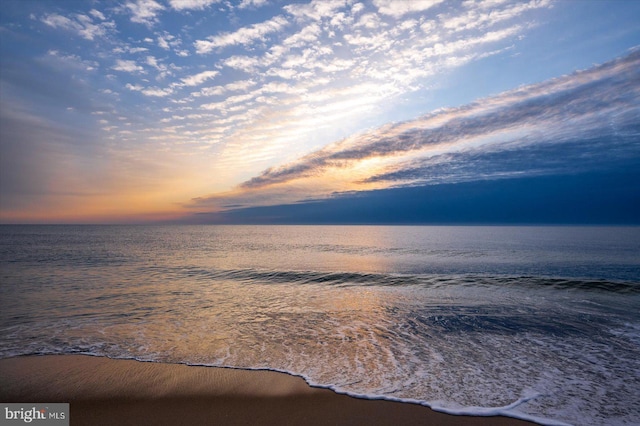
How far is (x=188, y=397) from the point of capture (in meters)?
6.50

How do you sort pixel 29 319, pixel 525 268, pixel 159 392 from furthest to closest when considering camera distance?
1. pixel 525 268
2. pixel 29 319
3. pixel 159 392

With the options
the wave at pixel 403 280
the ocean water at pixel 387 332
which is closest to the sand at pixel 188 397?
the ocean water at pixel 387 332

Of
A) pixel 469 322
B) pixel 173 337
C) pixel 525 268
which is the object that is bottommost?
pixel 525 268

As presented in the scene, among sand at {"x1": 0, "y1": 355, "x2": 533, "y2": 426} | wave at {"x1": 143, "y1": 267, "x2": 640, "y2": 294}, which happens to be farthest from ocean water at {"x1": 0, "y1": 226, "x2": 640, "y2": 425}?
sand at {"x1": 0, "y1": 355, "x2": 533, "y2": 426}

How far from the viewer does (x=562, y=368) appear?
801cm

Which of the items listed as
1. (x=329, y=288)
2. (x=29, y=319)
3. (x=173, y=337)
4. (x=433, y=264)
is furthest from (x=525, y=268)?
(x=29, y=319)

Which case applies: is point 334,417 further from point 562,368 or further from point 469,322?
point 469,322

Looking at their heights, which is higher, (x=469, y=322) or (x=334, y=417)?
(x=334, y=417)

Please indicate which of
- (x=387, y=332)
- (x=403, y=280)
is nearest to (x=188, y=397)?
(x=387, y=332)

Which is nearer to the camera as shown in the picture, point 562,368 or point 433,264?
point 562,368

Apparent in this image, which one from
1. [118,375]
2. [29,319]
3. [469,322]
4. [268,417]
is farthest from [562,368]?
[29,319]

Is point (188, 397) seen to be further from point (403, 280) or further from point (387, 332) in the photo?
point (403, 280)

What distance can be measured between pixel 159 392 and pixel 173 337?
3.86 m

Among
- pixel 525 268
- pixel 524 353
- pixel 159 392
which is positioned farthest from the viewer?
pixel 525 268
